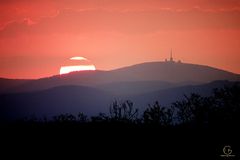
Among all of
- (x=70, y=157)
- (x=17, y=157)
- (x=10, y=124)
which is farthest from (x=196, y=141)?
(x=10, y=124)

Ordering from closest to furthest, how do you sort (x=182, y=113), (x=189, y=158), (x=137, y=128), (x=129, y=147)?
1. (x=189, y=158)
2. (x=129, y=147)
3. (x=137, y=128)
4. (x=182, y=113)

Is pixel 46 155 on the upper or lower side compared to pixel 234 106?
lower

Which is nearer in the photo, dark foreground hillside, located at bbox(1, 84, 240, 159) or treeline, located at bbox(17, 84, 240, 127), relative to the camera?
dark foreground hillside, located at bbox(1, 84, 240, 159)

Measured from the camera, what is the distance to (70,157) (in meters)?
31.4

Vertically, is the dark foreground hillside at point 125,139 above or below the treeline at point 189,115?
below

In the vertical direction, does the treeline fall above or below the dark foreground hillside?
above

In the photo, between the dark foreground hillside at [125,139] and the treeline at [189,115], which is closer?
the dark foreground hillside at [125,139]

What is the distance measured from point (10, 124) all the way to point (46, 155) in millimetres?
15448

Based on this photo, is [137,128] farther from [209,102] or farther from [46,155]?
[209,102]

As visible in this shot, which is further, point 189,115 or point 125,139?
point 189,115

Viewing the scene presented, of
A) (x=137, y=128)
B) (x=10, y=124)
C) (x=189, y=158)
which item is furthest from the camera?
(x=10, y=124)

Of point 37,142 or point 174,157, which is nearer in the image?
point 174,157

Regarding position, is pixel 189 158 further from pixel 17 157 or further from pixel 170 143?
pixel 17 157

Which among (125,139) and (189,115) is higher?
(189,115)
